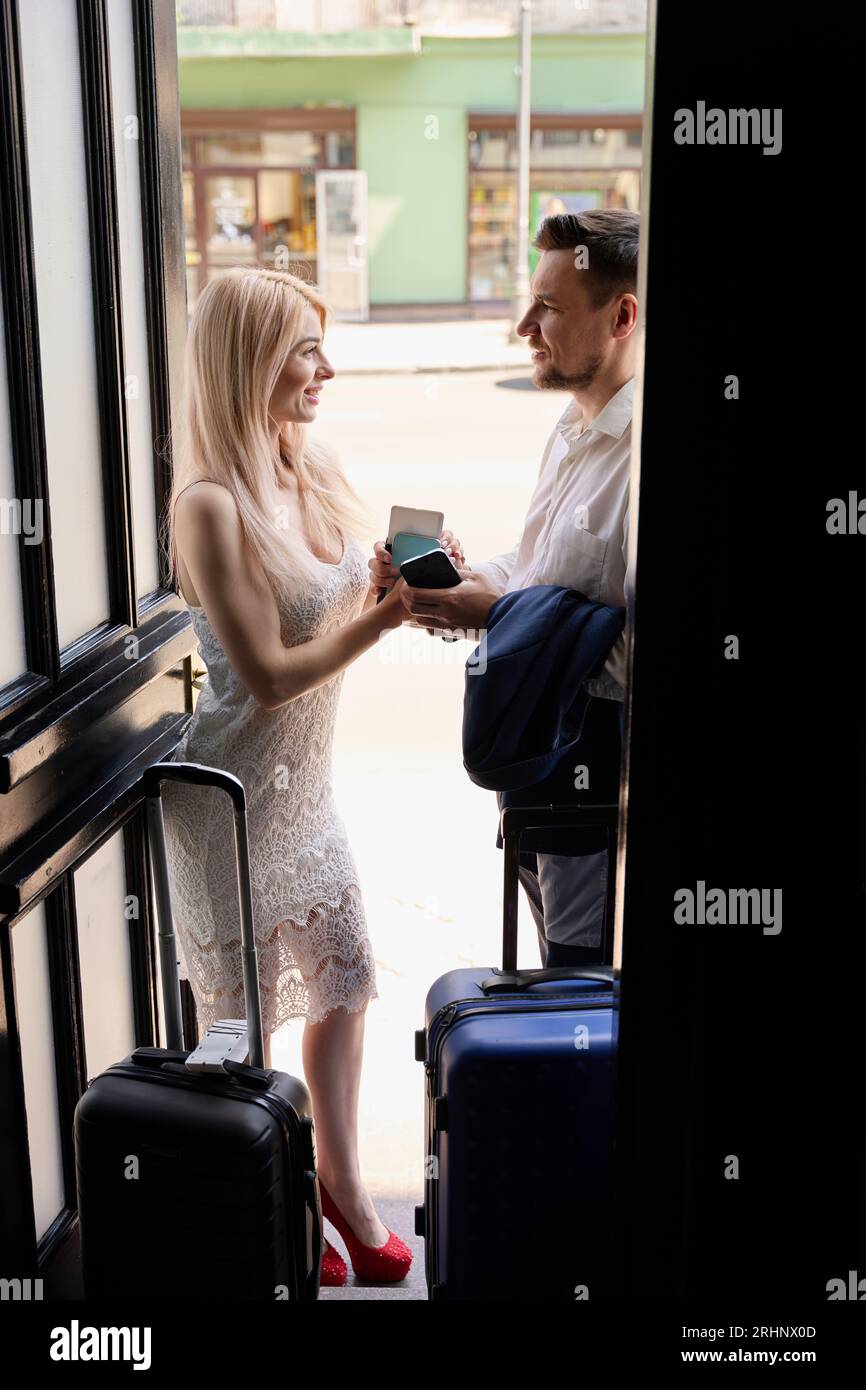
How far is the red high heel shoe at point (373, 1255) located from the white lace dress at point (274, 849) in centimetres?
39

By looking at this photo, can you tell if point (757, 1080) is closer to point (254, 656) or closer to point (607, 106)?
point (254, 656)

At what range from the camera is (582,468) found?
7.42 feet

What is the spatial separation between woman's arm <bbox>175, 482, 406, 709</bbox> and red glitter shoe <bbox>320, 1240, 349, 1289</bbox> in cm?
103

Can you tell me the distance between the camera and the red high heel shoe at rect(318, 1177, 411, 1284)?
2.52m

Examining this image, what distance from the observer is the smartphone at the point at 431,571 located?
2.28m

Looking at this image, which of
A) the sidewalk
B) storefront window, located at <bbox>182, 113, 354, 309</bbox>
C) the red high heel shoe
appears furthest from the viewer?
storefront window, located at <bbox>182, 113, 354, 309</bbox>

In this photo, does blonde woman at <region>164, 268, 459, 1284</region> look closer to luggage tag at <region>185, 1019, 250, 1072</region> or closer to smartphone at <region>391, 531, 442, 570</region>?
smartphone at <region>391, 531, 442, 570</region>

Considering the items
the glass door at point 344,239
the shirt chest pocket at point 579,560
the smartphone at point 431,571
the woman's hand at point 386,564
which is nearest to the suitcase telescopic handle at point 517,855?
the shirt chest pocket at point 579,560

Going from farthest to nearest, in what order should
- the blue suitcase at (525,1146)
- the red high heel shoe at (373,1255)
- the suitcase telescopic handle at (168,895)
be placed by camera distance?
the red high heel shoe at (373,1255) → the suitcase telescopic handle at (168,895) → the blue suitcase at (525,1146)

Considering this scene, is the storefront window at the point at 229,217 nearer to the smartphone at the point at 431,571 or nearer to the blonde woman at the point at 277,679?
the blonde woman at the point at 277,679

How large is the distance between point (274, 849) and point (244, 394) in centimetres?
81

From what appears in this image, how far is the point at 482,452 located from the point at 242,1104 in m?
8.27

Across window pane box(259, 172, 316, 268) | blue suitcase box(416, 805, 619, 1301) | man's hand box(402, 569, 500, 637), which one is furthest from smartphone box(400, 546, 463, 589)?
window pane box(259, 172, 316, 268)

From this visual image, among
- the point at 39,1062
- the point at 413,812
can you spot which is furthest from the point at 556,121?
the point at 39,1062
